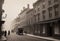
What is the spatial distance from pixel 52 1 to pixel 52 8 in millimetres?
1707

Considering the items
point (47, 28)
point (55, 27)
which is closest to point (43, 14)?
point (47, 28)

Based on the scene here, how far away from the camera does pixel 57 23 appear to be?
106 ft

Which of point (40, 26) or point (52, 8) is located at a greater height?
point (52, 8)

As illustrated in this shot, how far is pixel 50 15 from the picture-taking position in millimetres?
37094

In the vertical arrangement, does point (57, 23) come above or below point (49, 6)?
below

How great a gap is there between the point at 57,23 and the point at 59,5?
3.81 meters

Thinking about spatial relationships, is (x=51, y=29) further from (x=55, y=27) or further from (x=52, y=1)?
(x=52, y=1)

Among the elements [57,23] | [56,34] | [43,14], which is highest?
[43,14]

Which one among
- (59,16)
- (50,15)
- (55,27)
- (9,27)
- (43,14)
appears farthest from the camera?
(9,27)

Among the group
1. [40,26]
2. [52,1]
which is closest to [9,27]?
[40,26]

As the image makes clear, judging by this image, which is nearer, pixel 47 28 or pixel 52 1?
pixel 52 1

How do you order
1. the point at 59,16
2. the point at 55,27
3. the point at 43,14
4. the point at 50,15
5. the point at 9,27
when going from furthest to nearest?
the point at 9,27 → the point at 43,14 → the point at 50,15 → the point at 55,27 → the point at 59,16

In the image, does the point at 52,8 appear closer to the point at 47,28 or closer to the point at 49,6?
the point at 49,6

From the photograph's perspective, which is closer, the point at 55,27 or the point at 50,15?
the point at 55,27
